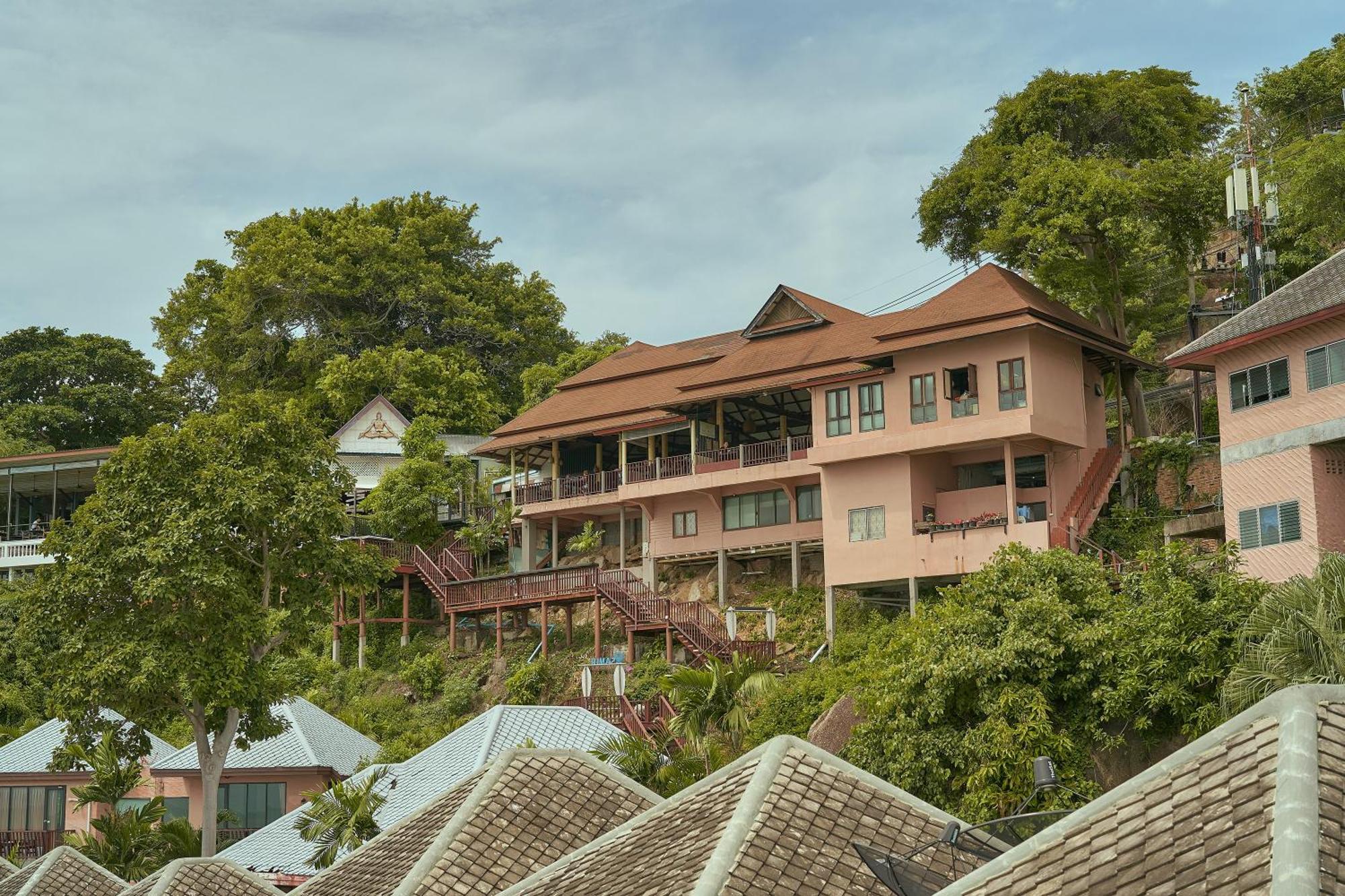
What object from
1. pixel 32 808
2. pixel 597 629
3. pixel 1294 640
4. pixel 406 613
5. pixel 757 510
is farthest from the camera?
pixel 406 613

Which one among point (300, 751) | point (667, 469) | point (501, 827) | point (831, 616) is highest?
point (667, 469)

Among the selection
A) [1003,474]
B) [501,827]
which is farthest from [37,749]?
[501,827]

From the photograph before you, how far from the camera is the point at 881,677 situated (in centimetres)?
2645

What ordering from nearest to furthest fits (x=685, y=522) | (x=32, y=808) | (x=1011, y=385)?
(x=1011, y=385), (x=32, y=808), (x=685, y=522)

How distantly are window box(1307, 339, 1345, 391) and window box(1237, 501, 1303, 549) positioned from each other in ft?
7.31

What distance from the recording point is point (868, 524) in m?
38.5

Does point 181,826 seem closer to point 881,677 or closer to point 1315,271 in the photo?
point 881,677

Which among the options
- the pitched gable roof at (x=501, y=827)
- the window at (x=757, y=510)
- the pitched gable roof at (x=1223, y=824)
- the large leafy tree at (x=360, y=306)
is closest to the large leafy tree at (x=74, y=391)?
the large leafy tree at (x=360, y=306)

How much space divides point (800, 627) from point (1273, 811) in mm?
32111

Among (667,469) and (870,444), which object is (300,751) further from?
(870,444)

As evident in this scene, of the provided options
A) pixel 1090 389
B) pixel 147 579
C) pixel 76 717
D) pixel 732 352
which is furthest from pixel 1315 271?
pixel 76 717

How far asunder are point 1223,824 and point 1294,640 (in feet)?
47.6

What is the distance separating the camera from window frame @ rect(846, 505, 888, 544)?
3819cm

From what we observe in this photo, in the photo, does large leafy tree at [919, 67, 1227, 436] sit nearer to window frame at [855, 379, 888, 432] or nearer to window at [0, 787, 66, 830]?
window frame at [855, 379, 888, 432]
